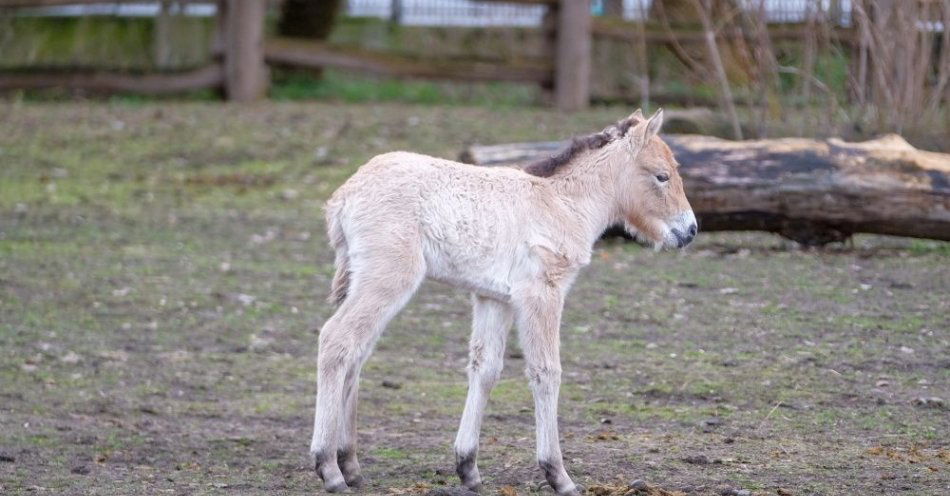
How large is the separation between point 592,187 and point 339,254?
1200 mm

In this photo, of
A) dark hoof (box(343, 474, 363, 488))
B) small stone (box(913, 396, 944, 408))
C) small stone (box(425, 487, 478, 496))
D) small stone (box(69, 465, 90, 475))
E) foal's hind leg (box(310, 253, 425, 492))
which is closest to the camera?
small stone (box(425, 487, 478, 496))

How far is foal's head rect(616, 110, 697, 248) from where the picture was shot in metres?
5.93

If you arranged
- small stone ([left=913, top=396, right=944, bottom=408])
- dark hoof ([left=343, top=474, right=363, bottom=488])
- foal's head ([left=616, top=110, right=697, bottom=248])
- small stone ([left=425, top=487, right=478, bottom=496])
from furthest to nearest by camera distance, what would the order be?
1. small stone ([left=913, top=396, right=944, bottom=408])
2. foal's head ([left=616, top=110, right=697, bottom=248])
3. dark hoof ([left=343, top=474, right=363, bottom=488])
4. small stone ([left=425, top=487, right=478, bottom=496])

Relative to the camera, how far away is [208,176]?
13.7 meters

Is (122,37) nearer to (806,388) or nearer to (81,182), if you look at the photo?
(81,182)

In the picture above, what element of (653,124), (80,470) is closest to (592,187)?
(653,124)

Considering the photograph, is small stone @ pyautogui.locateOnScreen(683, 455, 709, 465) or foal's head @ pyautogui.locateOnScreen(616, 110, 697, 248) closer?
small stone @ pyautogui.locateOnScreen(683, 455, 709, 465)

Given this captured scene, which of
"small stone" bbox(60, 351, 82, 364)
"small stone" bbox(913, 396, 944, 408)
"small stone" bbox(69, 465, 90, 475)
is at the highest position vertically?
"small stone" bbox(913, 396, 944, 408)

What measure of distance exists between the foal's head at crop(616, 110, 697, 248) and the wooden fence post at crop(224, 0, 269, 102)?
430 inches

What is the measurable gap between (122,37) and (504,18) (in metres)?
5.80

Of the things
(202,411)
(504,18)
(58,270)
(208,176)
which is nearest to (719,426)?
(202,411)

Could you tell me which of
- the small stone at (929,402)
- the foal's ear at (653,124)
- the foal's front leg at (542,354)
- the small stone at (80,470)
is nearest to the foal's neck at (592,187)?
the foal's ear at (653,124)

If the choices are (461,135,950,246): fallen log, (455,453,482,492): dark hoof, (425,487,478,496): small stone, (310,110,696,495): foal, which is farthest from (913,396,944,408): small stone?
(461,135,950,246): fallen log

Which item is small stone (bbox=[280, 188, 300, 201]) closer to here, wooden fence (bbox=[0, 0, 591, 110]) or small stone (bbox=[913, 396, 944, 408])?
wooden fence (bbox=[0, 0, 591, 110])
